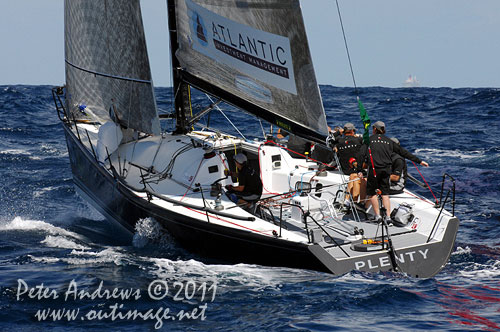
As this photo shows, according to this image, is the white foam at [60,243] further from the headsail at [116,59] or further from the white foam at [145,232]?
the headsail at [116,59]

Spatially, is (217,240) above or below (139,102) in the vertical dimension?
below

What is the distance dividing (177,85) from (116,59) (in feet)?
3.85

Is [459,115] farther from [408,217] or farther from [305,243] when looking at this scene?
[305,243]

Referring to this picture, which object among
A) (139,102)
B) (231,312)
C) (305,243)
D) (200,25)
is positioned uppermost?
(200,25)

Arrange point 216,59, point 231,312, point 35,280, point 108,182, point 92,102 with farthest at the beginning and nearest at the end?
point 92,102
point 108,182
point 216,59
point 35,280
point 231,312

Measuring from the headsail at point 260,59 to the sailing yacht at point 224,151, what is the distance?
2cm

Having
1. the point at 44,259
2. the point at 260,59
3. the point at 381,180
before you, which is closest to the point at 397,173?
the point at 381,180

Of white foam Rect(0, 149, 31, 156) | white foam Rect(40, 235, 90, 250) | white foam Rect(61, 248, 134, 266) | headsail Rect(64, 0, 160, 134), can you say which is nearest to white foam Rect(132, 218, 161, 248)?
white foam Rect(61, 248, 134, 266)

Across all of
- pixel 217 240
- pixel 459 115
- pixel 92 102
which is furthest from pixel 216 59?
pixel 459 115

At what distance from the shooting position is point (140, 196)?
30.8 feet

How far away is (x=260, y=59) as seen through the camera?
8750 mm

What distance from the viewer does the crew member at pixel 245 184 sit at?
918cm

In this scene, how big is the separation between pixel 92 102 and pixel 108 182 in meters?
2.12

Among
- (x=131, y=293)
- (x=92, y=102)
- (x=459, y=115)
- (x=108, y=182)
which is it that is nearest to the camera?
(x=131, y=293)
